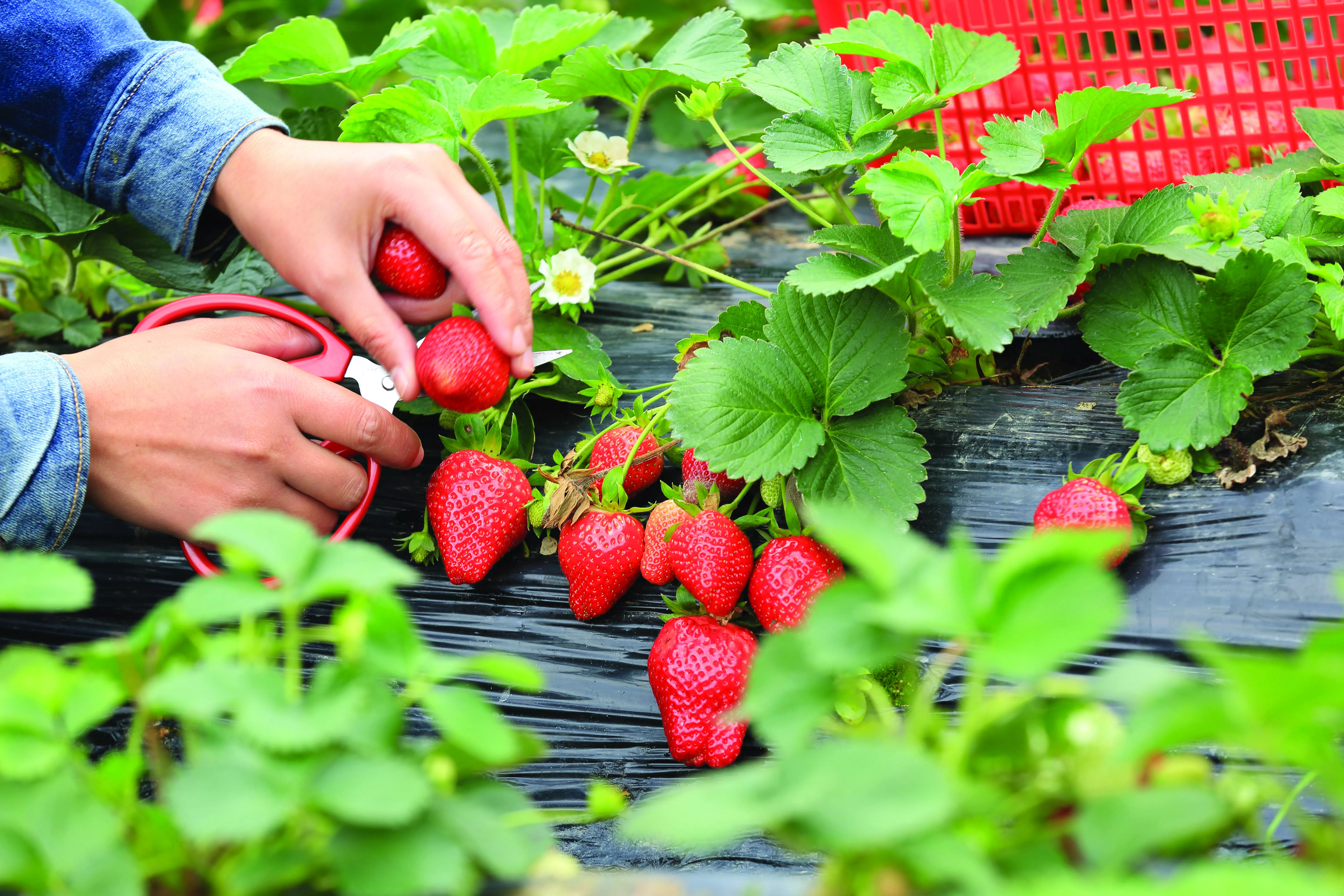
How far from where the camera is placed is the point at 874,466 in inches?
32.1

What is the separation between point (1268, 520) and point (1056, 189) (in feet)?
1.22

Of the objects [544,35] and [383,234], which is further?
[544,35]

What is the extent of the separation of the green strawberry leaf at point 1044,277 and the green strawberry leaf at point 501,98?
0.47 metres

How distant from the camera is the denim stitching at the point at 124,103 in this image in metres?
1.00

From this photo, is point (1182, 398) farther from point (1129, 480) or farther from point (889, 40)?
point (889, 40)

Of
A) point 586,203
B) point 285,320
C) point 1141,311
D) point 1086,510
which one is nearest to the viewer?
point 1086,510

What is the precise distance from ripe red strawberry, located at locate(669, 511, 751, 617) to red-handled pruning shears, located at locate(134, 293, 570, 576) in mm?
259

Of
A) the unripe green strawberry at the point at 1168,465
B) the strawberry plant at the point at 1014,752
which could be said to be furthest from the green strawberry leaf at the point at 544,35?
the strawberry plant at the point at 1014,752

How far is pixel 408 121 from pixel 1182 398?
2.60ft

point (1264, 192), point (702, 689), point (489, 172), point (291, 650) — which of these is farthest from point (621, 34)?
point (291, 650)

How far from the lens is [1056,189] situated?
0.94m

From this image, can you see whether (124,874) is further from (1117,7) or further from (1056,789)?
(1117,7)

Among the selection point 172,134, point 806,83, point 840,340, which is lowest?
point 840,340

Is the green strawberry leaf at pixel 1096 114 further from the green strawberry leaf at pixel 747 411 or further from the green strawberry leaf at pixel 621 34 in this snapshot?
the green strawberry leaf at pixel 621 34
